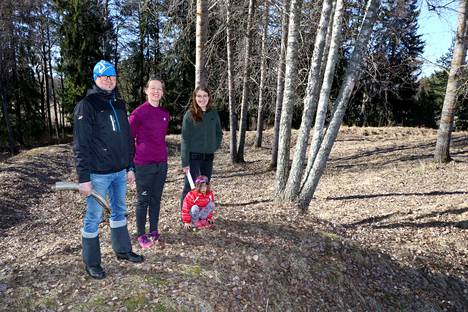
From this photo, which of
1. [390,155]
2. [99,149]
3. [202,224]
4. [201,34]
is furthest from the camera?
[390,155]

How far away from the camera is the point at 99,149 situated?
3865 mm

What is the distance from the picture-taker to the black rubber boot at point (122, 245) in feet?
14.4

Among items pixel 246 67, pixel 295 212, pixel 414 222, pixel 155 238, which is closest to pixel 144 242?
pixel 155 238

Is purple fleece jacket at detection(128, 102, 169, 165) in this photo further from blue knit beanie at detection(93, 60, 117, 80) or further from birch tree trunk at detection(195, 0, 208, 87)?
birch tree trunk at detection(195, 0, 208, 87)

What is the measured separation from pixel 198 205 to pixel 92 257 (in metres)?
1.63

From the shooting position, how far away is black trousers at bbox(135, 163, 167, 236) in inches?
182

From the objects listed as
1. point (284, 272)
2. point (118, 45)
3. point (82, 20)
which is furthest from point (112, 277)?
point (118, 45)

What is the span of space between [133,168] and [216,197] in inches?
239

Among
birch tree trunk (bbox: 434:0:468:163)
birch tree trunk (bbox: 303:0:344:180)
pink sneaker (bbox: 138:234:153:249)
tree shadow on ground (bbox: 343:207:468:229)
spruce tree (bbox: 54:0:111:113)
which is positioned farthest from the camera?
spruce tree (bbox: 54:0:111:113)

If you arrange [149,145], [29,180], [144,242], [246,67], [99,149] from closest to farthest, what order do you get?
[99,149] → [149,145] → [144,242] → [29,180] → [246,67]

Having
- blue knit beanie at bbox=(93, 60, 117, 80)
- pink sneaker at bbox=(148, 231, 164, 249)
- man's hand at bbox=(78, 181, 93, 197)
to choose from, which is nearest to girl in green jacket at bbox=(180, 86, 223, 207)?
pink sneaker at bbox=(148, 231, 164, 249)

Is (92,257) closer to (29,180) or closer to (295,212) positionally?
(295,212)

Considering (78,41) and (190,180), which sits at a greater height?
(78,41)

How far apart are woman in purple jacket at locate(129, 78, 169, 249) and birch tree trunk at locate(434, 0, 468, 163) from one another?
996 cm
